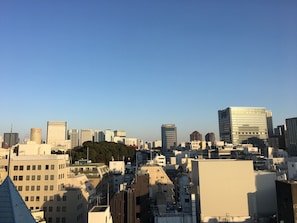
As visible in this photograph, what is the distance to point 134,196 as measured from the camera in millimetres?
26688

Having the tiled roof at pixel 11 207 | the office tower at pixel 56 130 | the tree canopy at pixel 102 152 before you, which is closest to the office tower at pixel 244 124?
the tree canopy at pixel 102 152

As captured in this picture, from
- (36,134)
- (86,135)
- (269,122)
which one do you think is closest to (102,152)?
(36,134)

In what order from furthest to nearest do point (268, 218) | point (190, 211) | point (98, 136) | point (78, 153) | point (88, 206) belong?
1. point (98, 136)
2. point (78, 153)
3. point (88, 206)
4. point (268, 218)
5. point (190, 211)

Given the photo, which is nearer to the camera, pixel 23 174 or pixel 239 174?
pixel 239 174

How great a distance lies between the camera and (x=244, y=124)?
452ft

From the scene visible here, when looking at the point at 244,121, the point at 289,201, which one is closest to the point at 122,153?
the point at 289,201

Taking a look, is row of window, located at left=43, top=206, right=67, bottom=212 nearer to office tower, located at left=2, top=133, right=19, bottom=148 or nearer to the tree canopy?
office tower, located at left=2, top=133, right=19, bottom=148

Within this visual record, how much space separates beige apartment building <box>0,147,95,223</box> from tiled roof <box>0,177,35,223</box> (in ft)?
63.0

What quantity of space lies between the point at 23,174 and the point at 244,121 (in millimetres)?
123048

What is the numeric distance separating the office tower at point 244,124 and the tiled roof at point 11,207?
131 metres

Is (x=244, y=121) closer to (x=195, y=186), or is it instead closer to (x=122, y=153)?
(x=122, y=153)

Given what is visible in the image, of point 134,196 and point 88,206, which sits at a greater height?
point 134,196

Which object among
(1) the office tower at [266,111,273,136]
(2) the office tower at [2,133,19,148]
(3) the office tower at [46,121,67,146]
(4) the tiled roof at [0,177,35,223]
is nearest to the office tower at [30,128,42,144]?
(2) the office tower at [2,133,19,148]

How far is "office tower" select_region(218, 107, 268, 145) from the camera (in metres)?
137
